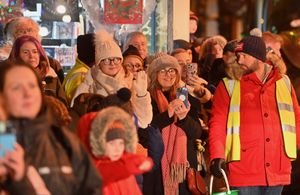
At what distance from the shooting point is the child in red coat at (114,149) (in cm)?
427

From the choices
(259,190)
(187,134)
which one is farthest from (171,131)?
(259,190)

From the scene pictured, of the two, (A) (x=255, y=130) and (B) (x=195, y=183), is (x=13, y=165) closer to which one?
(A) (x=255, y=130)

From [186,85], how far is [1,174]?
3601 mm

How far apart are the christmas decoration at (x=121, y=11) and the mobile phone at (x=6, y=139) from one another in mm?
5184

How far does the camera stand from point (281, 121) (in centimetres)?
619

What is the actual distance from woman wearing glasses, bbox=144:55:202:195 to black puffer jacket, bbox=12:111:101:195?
8.37ft

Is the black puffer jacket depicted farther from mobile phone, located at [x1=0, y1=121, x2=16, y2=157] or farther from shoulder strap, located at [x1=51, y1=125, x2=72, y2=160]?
mobile phone, located at [x1=0, y1=121, x2=16, y2=157]

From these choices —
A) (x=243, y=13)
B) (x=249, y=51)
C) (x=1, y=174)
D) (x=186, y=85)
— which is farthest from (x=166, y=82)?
(x=243, y=13)

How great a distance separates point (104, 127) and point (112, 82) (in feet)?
5.74

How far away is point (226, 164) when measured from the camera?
6281 millimetres

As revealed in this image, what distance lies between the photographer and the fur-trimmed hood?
4285mm

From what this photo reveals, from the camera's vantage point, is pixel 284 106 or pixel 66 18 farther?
pixel 66 18

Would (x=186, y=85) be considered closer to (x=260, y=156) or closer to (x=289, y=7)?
(x=260, y=156)

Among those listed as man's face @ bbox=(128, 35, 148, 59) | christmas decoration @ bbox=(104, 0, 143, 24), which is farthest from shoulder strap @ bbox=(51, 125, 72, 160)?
christmas decoration @ bbox=(104, 0, 143, 24)
